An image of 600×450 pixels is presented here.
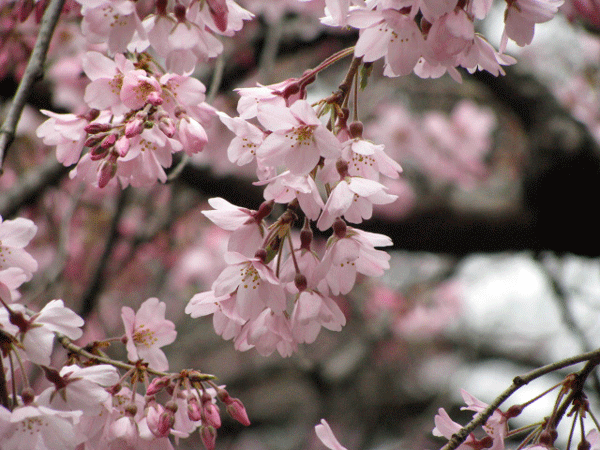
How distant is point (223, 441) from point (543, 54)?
438cm

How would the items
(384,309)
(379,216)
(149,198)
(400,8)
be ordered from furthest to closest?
(384,309) → (149,198) → (379,216) → (400,8)

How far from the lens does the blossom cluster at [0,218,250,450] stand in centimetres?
86

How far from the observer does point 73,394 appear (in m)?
0.91

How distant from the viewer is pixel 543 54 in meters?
5.21

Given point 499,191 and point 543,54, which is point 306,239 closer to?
point 499,191

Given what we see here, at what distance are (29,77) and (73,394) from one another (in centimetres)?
56

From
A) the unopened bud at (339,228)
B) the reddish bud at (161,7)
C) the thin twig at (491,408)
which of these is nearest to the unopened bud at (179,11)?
the reddish bud at (161,7)

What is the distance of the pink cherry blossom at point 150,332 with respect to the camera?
3.63 ft

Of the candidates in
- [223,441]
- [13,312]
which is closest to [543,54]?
[223,441]

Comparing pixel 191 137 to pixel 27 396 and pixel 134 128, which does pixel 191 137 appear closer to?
pixel 134 128

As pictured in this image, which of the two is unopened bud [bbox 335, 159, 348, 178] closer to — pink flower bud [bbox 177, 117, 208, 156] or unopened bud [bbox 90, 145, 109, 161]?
pink flower bud [bbox 177, 117, 208, 156]

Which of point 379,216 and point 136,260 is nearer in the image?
point 379,216

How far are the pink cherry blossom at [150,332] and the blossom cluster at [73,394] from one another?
0.05 metres

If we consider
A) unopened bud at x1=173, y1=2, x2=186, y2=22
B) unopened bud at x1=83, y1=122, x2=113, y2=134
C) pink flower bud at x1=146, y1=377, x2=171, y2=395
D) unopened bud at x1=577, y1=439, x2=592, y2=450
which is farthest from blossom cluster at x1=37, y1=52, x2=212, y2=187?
unopened bud at x1=577, y1=439, x2=592, y2=450
